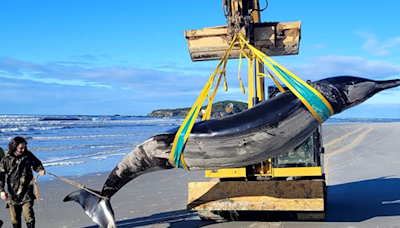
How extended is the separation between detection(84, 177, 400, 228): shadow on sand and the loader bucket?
9.56ft

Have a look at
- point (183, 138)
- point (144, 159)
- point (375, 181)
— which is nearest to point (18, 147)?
point (144, 159)

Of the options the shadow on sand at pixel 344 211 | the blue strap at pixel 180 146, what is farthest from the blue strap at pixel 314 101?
the shadow on sand at pixel 344 211

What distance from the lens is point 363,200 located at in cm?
946

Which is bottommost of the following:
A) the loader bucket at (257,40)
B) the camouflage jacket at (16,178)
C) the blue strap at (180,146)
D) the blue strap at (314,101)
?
the camouflage jacket at (16,178)

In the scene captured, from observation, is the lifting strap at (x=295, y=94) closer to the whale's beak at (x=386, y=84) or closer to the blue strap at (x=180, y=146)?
the blue strap at (x=180, y=146)

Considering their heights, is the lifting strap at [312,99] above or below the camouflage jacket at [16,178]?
above

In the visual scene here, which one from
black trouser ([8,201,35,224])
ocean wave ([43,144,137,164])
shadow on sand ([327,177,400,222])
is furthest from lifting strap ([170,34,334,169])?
ocean wave ([43,144,137,164])

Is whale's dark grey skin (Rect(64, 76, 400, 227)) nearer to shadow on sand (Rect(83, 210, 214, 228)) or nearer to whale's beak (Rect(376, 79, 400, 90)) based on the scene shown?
whale's beak (Rect(376, 79, 400, 90))

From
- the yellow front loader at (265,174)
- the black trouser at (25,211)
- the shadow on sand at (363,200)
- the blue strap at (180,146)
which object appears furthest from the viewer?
the shadow on sand at (363,200)

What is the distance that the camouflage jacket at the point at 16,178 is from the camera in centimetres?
670

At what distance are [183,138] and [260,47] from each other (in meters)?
2.37

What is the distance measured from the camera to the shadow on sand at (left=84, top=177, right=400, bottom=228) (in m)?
8.04

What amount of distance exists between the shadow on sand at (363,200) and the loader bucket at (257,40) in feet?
10.2

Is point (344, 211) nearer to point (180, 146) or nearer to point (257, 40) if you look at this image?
point (257, 40)
